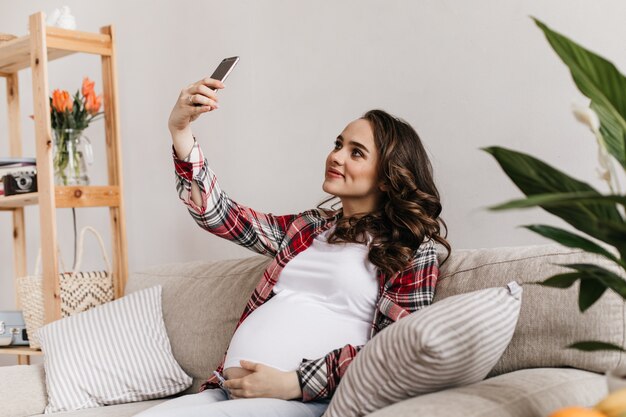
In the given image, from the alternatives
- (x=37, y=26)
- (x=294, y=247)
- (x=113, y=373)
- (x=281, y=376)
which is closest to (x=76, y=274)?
(x=113, y=373)

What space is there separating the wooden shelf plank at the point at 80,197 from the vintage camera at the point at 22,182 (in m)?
0.03

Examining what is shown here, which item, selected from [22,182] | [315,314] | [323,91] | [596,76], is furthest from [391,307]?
[22,182]

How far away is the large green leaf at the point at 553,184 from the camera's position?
100 cm

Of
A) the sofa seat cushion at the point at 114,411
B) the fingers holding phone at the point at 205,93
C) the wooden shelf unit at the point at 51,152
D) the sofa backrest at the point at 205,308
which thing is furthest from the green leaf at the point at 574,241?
the wooden shelf unit at the point at 51,152

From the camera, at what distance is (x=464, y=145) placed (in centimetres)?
202

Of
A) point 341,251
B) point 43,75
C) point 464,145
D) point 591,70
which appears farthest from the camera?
point 43,75

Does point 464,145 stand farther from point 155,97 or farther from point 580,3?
point 155,97

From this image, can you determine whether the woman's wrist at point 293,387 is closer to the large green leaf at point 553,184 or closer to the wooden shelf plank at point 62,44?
the large green leaf at point 553,184

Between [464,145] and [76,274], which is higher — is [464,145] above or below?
above

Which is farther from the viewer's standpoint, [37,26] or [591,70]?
[37,26]

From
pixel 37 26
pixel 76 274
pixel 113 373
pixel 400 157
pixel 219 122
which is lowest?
pixel 113 373

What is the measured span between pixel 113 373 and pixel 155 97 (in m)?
1.18

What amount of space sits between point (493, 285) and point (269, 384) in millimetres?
487

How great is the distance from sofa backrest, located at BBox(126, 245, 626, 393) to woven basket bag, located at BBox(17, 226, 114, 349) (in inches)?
19.0
